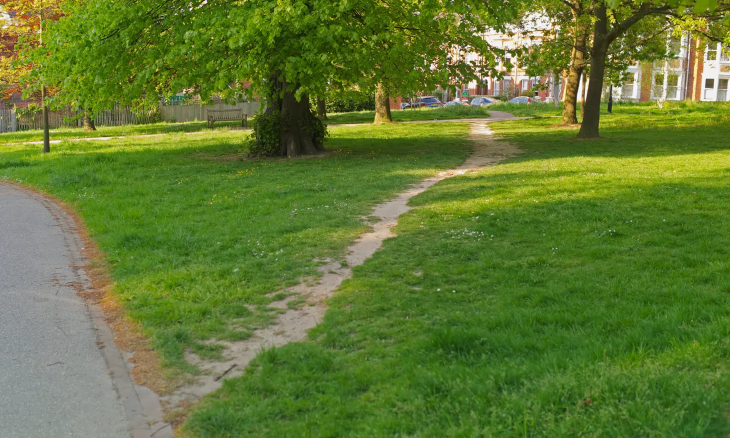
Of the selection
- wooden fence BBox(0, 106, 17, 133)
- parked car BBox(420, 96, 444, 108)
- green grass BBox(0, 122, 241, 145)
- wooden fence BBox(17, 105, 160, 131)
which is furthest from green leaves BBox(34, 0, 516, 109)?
parked car BBox(420, 96, 444, 108)

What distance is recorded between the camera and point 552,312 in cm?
546

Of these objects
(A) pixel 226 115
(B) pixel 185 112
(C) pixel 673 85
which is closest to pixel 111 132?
(A) pixel 226 115

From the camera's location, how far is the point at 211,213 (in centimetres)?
1051

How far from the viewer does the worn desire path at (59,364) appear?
13.9ft

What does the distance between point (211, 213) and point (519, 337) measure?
21.9 feet

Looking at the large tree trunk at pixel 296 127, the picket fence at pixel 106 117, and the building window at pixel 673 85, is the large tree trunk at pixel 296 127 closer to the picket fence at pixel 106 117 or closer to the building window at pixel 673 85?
the picket fence at pixel 106 117

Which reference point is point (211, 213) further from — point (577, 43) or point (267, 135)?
point (577, 43)

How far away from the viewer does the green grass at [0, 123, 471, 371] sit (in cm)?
639

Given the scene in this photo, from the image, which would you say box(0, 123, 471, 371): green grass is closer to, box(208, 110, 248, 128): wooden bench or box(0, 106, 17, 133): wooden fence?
box(208, 110, 248, 128): wooden bench

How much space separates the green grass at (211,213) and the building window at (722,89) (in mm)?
52189

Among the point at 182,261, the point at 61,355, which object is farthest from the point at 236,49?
the point at 61,355

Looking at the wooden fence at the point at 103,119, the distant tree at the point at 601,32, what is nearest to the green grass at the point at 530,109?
the distant tree at the point at 601,32

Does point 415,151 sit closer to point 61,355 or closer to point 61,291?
point 61,291

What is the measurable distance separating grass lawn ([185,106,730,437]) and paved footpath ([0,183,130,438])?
786mm
